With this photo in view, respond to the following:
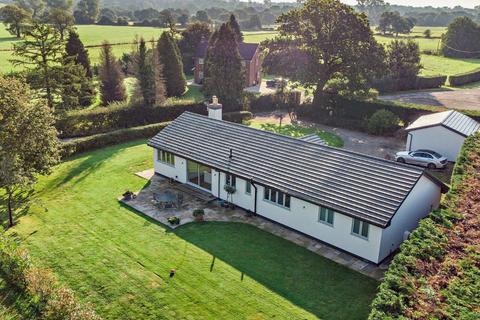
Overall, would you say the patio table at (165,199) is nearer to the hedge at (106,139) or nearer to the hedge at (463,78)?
the hedge at (106,139)

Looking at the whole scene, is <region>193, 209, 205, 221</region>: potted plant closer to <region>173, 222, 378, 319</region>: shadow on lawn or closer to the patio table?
<region>173, 222, 378, 319</region>: shadow on lawn

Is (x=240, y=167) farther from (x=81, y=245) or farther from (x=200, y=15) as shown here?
(x=200, y=15)

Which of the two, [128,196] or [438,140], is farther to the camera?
[438,140]

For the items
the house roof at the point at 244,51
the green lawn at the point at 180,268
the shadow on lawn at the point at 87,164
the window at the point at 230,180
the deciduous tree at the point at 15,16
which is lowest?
the green lawn at the point at 180,268

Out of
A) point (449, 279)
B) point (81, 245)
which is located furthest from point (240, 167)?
point (449, 279)

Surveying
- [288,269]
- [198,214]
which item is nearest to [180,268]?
[198,214]

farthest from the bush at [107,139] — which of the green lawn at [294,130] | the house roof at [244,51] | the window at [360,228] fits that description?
the house roof at [244,51]

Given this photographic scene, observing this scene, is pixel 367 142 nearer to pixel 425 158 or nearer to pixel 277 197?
pixel 425 158
